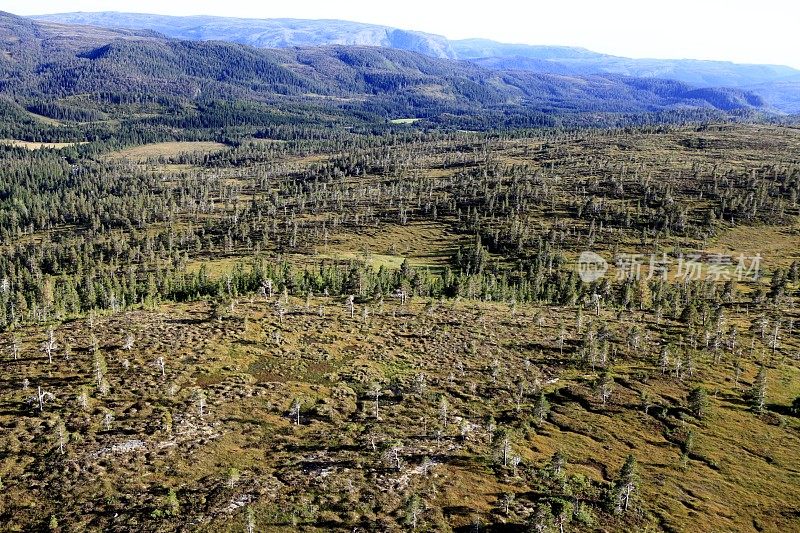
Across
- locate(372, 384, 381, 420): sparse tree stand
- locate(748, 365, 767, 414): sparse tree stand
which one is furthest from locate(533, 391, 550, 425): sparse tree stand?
locate(748, 365, 767, 414): sparse tree stand

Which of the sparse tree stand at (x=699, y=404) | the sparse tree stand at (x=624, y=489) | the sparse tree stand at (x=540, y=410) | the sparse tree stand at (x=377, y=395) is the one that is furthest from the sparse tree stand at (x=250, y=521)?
the sparse tree stand at (x=699, y=404)

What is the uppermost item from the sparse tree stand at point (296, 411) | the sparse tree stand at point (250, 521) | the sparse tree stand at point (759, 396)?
the sparse tree stand at point (250, 521)

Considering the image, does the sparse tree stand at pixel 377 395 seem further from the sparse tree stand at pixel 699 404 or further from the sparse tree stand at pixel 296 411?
the sparse tree stand at pixel 699 404

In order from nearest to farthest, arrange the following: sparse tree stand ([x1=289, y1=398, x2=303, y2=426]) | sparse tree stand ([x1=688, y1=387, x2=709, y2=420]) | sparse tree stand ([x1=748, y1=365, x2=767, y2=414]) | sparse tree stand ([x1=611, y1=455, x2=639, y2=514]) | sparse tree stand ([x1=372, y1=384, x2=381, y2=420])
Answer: sparse tree stand ([x1=611, y1=455, x2=639, y2=514]) < sparse tree stand ([x1=289, y1=398, x2=303, y2=426]) < sparse tree stand ([x1=372, y1=384, x2=381, y2=420]) < sparse tree stand ([x1=688, y1=387, x2=709, y2=420]) < sparse tree stand ([x1=748, y1=365, x2=767, y2=414])

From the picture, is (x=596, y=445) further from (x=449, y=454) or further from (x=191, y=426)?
(x=191, y=426)

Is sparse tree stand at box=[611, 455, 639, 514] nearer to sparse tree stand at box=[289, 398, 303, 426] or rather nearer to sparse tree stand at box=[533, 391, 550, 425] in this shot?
sparse tree stand at box=[533, 391, 550, 425]

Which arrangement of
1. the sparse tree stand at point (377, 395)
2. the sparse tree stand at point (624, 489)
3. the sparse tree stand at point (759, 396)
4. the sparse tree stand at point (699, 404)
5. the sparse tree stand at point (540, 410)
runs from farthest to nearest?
the sparse tree stand at point (759, 396)
the sparse tree stand at point (699, 404)
the sparse tree stand at point (540, 410)
the sparse tree stand at point (377, 395)
the sparse tree stand at point (624, 489)

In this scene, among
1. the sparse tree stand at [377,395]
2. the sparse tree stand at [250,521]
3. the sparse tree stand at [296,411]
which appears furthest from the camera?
the sparse tree stand at [377,395]

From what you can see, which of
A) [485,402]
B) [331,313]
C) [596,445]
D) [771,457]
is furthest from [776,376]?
[331,313]

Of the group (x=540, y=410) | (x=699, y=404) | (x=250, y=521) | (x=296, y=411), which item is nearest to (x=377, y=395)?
(x=296, y=411)

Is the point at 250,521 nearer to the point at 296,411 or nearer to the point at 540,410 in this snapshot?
the point at 296,411

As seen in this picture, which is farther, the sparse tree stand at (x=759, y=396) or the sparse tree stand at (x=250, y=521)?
the sparse tree stand at (x=759, y=396)
